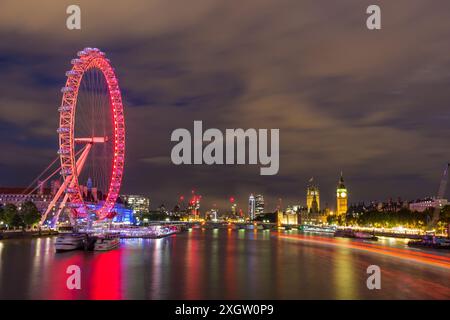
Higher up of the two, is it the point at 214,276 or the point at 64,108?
the point at 64,108

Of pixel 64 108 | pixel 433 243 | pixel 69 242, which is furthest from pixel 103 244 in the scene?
pixel 433 243

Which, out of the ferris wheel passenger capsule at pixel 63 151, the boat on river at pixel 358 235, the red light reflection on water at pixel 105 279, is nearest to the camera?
the red light reflection on water at pixel 105 279

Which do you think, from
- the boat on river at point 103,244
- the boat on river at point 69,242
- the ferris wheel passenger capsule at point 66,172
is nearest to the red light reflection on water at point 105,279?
the boat on river at point 69,242

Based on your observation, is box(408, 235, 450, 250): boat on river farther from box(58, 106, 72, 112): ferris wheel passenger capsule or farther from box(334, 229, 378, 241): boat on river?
box(58, 106, 72, 112): ferris wheel passenger capsule

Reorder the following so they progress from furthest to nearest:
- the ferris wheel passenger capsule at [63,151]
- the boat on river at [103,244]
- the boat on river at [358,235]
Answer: the boat on river at [358,235] → the ferris wheel passenger capsule at [63,151] → the boat on river at [103,244]

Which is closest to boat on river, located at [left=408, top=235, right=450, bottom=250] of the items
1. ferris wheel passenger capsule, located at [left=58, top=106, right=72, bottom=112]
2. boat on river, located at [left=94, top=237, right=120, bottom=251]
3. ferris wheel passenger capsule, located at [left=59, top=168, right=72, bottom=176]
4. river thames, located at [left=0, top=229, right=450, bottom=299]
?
river thames, located at [left=0, top=229, right=450, bottom=299]

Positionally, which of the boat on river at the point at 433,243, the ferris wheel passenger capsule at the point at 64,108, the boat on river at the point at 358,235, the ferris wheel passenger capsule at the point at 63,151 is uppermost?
the ferris wheel passenger capsule at the point at 64,108

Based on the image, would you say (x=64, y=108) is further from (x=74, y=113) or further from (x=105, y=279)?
(x=105, y=279)

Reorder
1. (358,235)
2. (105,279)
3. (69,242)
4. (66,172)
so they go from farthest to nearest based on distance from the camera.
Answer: (358,235), (66,172), (69,242), (105,279)

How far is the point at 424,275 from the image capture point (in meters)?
40.2

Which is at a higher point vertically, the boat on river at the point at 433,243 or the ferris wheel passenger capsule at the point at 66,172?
the ferris wheel passenger capsule at the point at 66,172

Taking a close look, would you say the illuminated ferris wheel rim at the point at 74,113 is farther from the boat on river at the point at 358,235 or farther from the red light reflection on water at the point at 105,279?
the boat on river at the point at 358,235
